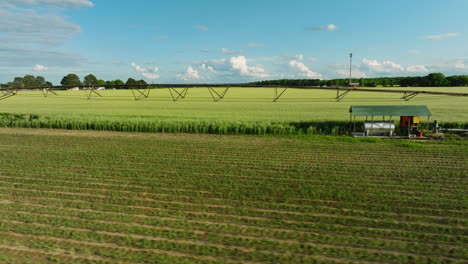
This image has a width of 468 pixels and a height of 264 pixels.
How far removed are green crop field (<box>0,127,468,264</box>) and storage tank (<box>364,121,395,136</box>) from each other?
4607 mm

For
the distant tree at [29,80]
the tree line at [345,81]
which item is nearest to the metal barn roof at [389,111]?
the tree line at [345,81]

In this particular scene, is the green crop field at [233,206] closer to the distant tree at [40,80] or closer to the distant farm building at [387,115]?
the distant farm building at [387,115]

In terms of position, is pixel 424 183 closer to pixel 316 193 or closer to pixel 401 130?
pixel 316 193

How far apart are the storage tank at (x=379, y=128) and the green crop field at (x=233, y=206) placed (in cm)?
461

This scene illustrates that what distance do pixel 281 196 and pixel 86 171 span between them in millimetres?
7817

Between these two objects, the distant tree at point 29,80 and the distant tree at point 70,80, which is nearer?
the distant tree at point 29,80

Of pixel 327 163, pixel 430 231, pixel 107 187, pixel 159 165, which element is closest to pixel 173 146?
pixel 159 165

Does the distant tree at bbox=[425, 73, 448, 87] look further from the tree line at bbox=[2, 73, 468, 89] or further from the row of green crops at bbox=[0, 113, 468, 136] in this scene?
the row of green crops at bbox=[0, 113, 468, 136]

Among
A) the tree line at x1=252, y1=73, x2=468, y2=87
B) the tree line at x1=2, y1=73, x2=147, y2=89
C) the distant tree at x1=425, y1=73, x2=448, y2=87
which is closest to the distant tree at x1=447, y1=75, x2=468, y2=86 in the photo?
the tree line at x1=252, y1=73, x2=468, y2=87

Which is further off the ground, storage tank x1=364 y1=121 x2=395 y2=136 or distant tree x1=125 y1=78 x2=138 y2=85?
distant tree x1=125 y1=78 x2=138 y2=85

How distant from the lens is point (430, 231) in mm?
6777

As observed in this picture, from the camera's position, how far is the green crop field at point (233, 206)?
6020 mm

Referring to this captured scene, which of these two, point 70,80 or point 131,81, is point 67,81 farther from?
point 131,81

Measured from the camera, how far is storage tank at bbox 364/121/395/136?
19984 millimetres
